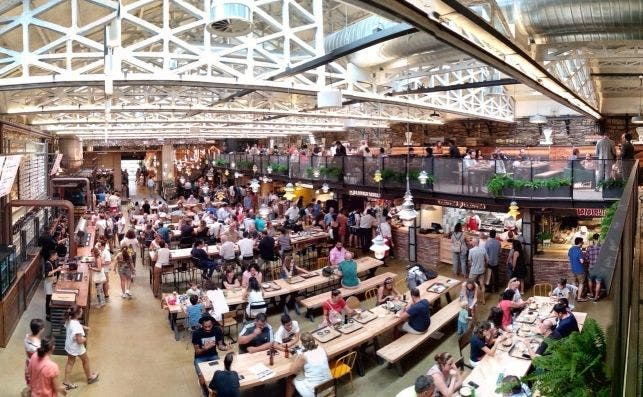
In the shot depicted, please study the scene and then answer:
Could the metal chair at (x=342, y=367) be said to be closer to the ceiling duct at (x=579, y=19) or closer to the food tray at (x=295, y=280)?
A: the food tray at (x=295, y=280)

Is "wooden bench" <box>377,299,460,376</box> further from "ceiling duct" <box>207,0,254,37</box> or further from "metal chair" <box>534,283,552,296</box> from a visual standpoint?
"ceiling duct" <box>207,0,254,37</box>

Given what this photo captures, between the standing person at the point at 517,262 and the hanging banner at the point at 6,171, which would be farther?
the standing person at the point at 517,262

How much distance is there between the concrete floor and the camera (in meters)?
7.42

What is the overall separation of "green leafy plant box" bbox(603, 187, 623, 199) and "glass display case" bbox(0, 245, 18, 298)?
1285cm

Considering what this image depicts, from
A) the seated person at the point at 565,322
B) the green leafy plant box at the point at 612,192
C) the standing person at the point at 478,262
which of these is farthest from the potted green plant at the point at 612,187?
the seated person at the point at 565,322

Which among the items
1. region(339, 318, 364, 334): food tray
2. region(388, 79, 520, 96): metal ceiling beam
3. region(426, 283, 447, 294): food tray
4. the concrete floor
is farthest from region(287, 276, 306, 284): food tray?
region(388, 79, 520, 96): metal ceiling beam

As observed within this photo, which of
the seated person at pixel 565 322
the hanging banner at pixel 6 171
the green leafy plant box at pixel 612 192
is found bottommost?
the seated person at pixel 565 322

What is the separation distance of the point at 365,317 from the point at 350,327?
1.83 ft

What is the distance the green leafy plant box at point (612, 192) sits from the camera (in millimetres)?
11062

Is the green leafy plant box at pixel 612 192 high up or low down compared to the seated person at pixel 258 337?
up

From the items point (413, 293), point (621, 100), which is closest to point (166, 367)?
point (413, 293)

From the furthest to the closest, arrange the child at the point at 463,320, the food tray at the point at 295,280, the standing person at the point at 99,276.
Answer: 1. the standing person at the point at 99,276
2. the food tray at the point at 295,280
3. the child at the point at 463,320

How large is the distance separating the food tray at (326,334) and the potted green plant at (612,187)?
25.0ft

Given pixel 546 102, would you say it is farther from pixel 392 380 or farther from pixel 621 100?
pixel 392 380
